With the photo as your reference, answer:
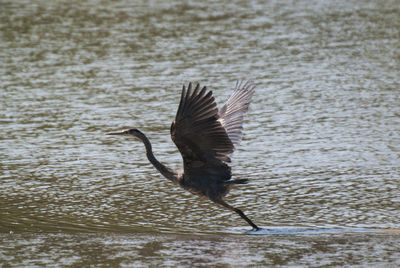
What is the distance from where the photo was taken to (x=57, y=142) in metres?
11.8

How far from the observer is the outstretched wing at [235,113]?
8891 mm

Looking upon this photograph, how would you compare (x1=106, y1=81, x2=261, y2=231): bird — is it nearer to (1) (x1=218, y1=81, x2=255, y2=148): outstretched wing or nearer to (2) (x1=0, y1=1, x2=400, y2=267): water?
(1) (x1=218, y1=81, x2=255, y2=148): outstretched wing

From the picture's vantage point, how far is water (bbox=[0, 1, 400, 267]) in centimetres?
766

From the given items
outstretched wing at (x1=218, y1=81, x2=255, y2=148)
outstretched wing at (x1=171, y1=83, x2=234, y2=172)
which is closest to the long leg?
outstretched wing at (x1=171, y1=83, x2=234, y2=172)

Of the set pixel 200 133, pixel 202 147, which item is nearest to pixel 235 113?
pixel 202 147

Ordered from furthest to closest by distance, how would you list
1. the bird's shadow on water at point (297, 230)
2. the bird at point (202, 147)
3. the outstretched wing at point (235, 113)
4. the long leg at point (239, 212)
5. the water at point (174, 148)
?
the outstretched wing at point (235, 113), the long leg at point (239, 212), the bird's shadow on water at point (297, 230), the bird at point (202, 147), the water at point (174, 148)

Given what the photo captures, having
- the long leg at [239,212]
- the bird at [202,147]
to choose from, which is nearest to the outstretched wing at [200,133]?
the bird at [202,147]

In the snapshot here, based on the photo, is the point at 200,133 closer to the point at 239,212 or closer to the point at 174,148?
the point at 239,212

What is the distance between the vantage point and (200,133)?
7918 mm

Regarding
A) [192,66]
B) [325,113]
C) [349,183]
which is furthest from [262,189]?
[192,66]

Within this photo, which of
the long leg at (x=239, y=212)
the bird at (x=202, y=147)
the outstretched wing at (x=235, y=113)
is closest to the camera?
the bird at (x=202, y=147)

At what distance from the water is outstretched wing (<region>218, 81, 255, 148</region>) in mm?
802

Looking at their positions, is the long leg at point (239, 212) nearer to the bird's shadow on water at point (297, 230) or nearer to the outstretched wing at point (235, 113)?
the bird's shadow on water at point (297, 230)

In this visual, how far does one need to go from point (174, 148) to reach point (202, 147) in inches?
137
